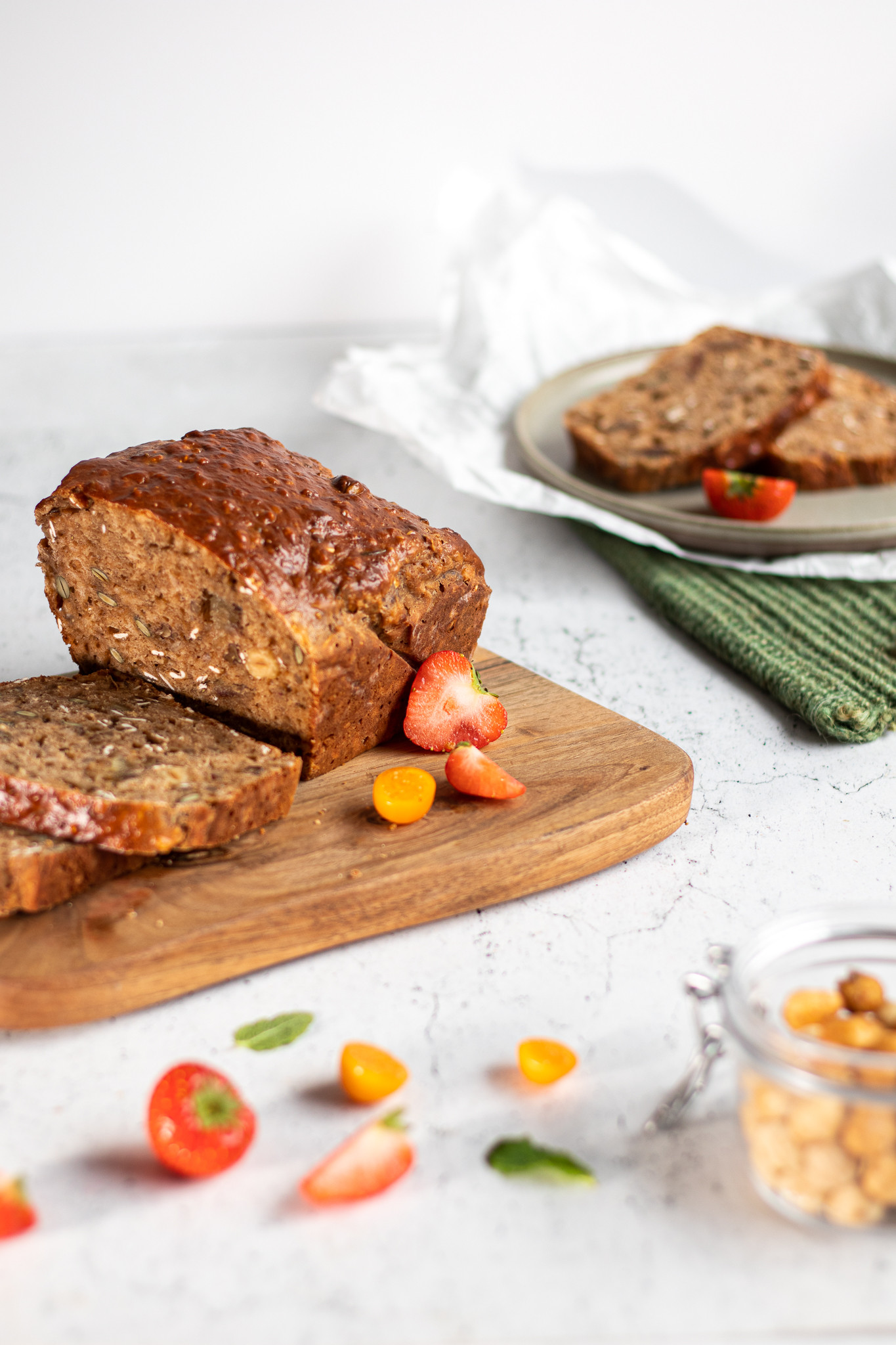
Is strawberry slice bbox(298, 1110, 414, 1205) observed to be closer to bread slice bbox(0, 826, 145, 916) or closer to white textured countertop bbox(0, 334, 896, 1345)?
white textured countertop bbox(0, 334, 896, 1345)

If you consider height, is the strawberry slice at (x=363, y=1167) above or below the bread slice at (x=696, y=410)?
below

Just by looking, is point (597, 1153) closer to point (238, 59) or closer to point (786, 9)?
point (238, 59)

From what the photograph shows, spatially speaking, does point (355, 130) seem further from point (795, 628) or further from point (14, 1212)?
point (14, 1212)

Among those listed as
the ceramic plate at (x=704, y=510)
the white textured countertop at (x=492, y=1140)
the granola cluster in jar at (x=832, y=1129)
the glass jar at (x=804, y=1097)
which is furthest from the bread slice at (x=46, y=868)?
the ceramic plate at (x=704, y=510)

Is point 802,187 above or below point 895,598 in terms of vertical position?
above

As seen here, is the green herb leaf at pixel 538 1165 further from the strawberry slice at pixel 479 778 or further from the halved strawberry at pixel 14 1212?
the strawberry slice at pixel 479 778

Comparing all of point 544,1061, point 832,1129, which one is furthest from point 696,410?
point 832,1129

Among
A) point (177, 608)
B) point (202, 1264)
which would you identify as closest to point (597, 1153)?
point (202, 1264)
